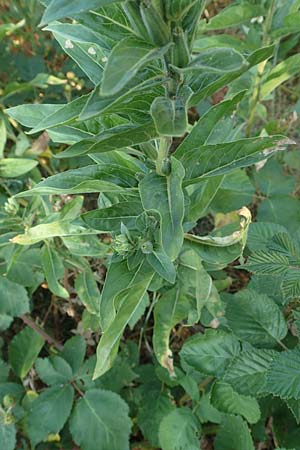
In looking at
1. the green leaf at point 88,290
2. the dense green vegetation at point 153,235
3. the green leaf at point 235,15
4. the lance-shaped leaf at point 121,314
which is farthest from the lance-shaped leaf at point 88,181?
the green leaf at point 235,15

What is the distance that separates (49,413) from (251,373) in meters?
0.72

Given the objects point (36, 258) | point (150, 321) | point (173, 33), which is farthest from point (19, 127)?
point (173, 33)

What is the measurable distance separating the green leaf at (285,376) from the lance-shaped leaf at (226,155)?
1.38ft

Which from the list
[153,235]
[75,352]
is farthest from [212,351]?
[75,352]

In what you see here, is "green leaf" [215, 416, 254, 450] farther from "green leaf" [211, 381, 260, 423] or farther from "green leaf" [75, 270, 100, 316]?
"green leaf" [75, 270, 100, 316]

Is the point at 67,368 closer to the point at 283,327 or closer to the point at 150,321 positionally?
the point at 150,321

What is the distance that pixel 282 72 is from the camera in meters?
1.69

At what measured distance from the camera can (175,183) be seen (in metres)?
1.02

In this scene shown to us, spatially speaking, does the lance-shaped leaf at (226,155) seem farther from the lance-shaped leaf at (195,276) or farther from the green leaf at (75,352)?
the green leaf at (75,352)

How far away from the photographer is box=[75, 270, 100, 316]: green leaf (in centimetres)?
162

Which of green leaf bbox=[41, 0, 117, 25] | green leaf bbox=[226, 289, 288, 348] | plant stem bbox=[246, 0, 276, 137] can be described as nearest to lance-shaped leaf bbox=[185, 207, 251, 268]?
green leaf bbox=[226, 289, 288, 348]

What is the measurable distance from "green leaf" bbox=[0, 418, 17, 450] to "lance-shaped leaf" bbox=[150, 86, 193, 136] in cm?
118

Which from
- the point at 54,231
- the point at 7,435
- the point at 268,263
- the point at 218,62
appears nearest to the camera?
the point at 218,62

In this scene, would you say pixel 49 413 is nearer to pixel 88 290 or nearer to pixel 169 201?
pixel 88 290
